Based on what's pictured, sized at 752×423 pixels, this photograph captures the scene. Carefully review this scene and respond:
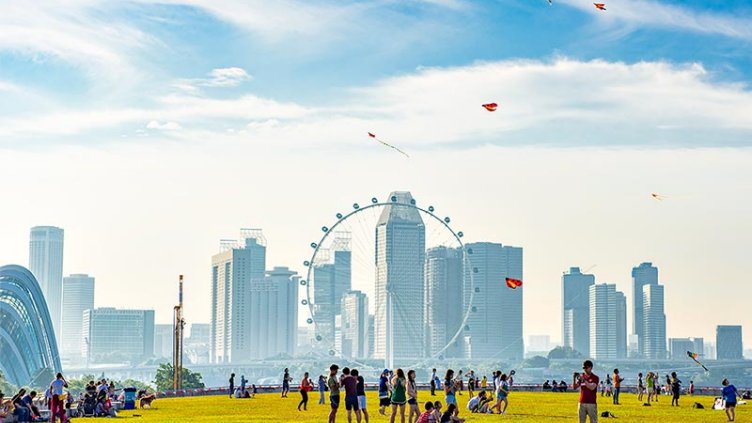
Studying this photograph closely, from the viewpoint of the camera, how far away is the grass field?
56.2m

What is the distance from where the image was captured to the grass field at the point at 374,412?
5625cm

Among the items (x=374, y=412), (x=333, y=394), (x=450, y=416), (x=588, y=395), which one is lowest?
(x=374, y=412)

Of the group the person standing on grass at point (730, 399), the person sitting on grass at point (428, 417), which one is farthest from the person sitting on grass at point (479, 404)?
the person sitting on grass at point (428, 417)

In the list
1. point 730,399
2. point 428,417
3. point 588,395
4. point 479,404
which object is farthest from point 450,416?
point 479,404

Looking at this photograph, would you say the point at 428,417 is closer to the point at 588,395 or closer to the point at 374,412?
the point at 588,395

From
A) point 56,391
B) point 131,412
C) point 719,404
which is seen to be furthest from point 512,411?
point 56,391

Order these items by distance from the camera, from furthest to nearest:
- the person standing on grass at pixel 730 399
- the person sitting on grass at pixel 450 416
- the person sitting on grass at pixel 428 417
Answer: the person standing on grass at pixel 730 399 → the person sitting on grass at pixel 450 416 → the person sitting on grass at pixel 428 417

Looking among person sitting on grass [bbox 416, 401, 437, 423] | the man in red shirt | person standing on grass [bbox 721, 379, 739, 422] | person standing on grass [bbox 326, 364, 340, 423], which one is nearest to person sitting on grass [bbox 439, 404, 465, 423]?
person sitting on grass [bbox 416, 401, 437, 423]

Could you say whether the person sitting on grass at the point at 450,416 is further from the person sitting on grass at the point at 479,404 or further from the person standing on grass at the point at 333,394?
the person sitting on grass at the point at 479,404

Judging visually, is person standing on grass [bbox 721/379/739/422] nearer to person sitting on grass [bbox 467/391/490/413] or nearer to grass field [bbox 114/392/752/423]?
grass field [bbox 114/392/752/423]

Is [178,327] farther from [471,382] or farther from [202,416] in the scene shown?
[202,416]

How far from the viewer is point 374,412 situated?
206 feet

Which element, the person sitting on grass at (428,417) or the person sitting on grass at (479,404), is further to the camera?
the person sitting on grass at (479,404)

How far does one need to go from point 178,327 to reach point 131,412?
1435 inches
